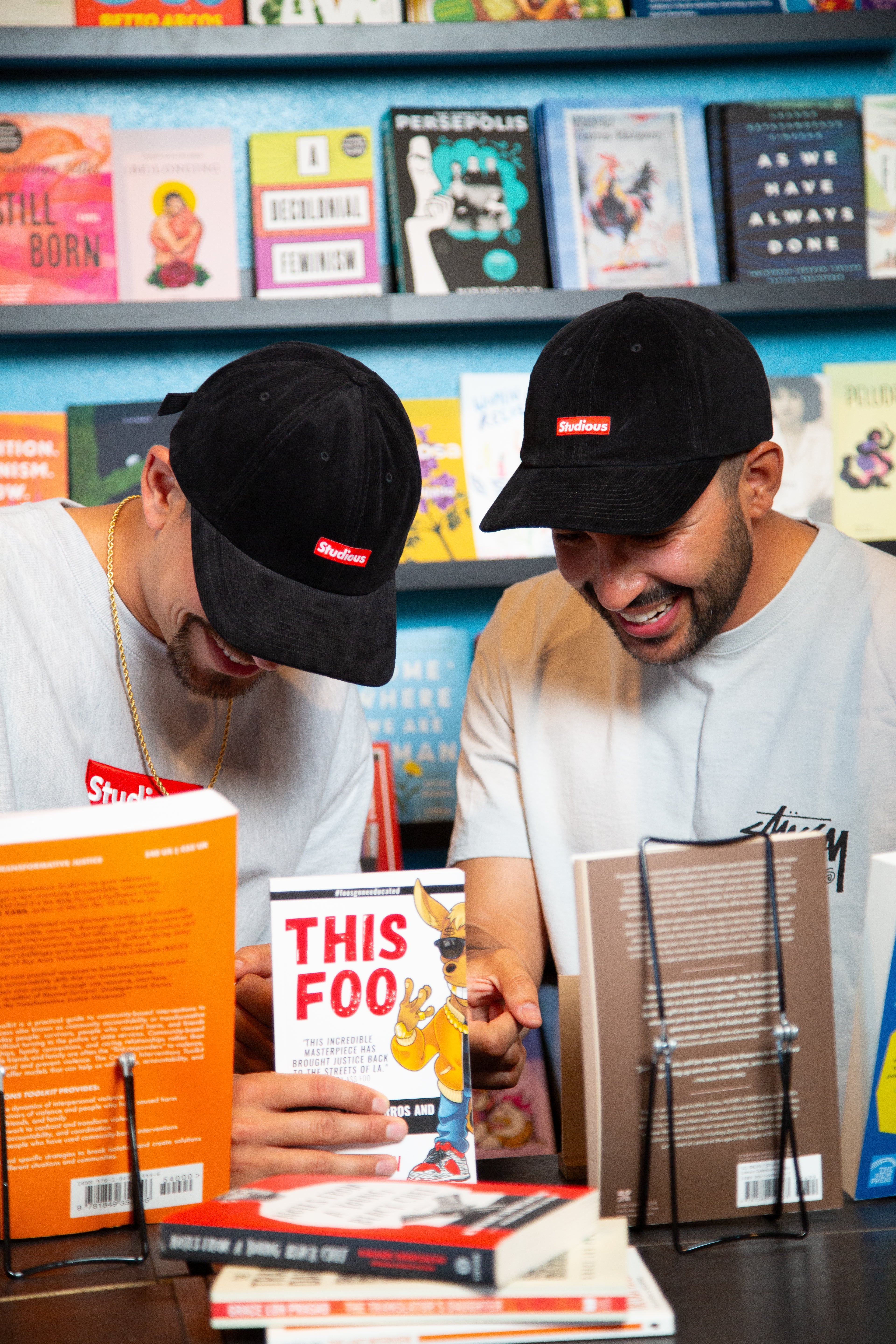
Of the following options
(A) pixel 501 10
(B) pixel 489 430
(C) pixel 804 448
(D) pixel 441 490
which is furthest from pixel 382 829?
(A) pixel 501 10

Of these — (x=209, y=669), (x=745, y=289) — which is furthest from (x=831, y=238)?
(x=209, y=669)

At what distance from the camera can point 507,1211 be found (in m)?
0.77

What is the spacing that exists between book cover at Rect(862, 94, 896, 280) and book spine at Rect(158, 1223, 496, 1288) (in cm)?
214

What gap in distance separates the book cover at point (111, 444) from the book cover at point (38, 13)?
2.15 ft

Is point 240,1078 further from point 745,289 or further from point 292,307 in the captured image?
point 745,289

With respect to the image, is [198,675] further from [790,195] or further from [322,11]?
[790,195]

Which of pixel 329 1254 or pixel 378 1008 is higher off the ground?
pixel 378 1008

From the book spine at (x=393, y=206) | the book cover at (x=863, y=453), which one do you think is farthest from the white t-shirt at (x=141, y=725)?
the book cover at (x=863, y=453)

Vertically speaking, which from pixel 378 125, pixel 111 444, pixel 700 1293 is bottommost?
pixel 700 1293

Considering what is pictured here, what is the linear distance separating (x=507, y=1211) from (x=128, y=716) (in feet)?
2.52

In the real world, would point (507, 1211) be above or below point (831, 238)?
below

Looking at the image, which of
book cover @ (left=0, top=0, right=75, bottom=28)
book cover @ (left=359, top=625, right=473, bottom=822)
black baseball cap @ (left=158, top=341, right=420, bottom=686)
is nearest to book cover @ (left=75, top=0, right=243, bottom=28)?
book cover @ (left=0, top=0, right=75, bottom=28)

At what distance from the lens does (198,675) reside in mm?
1245

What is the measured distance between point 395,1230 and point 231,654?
603mm
